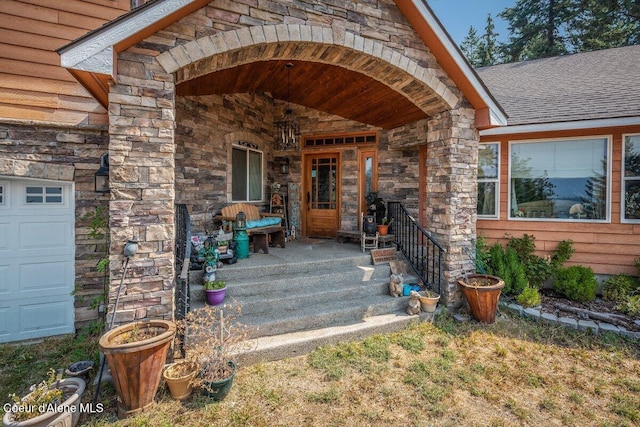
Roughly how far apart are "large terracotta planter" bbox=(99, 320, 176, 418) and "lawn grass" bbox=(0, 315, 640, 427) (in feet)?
0.43

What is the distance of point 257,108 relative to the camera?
7238mm

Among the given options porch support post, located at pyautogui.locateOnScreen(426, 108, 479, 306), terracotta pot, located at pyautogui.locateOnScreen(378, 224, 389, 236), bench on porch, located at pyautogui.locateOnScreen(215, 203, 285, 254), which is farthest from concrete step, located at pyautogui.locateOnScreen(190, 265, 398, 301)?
bench on porch, located at pyautogui.locateOnScreen(215, 203, 285, 254)

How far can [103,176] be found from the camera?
379 centimetres

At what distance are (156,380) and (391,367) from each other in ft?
8.15

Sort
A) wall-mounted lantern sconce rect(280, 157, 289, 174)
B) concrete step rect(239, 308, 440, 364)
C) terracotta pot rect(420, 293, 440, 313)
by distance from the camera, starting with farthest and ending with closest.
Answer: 1. wall-mounted lantern sconce rect(280, 157, 289, 174)
2. terracotta pot rect(420, 293, 440, 313)
3. concrete step rect(239, 308, 440, 364)

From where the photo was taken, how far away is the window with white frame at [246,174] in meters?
6.66

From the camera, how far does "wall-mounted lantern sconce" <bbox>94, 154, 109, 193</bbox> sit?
3691mm

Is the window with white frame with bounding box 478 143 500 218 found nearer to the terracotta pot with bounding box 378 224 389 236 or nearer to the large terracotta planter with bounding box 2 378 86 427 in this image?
the terracotta pot with bounding box 378 224 389 236

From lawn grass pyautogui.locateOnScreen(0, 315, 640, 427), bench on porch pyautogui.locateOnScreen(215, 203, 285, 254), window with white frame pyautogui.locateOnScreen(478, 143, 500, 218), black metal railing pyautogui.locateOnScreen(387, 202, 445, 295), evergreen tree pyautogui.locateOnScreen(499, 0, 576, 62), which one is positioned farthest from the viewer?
evergreen tree pyautogui.locateOnScreen(499, 0, 576, 62)

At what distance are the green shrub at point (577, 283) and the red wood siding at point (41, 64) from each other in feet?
25.6

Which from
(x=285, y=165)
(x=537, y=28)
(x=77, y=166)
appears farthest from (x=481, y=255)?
(x=537, y=28)

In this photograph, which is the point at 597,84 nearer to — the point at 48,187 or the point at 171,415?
the point at 171,415

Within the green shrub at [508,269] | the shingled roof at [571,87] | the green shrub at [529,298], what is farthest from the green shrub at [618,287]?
the shingled roof at [571,87]

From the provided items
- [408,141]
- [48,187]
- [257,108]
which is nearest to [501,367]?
[408,141]
